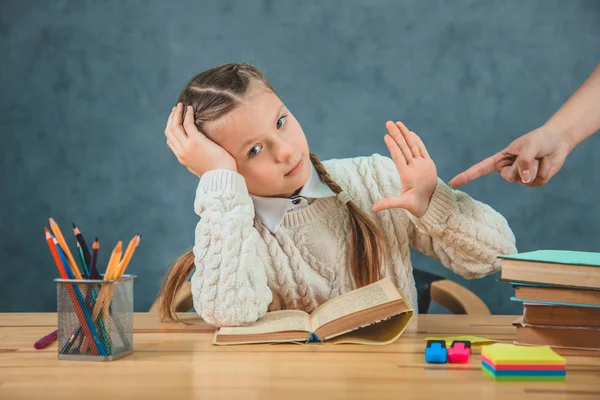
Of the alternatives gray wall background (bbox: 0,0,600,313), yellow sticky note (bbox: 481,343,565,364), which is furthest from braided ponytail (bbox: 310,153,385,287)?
gray wall background (bbox: 0,0,600,313)

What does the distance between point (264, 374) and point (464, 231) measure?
2.04ft

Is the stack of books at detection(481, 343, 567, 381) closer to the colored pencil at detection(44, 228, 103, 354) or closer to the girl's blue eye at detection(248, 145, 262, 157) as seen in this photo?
the colored pencil at detection(44, 228, 103, 354)

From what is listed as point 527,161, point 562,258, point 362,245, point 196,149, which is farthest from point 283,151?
point 562,258

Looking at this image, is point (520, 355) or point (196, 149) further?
point (196, 149)

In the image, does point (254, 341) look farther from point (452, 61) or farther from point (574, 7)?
point (574, 7)

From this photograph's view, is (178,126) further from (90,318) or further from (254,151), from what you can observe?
(90,318)

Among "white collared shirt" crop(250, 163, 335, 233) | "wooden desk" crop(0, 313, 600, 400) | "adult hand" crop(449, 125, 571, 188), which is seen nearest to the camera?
"wooden desk" crop(0, 313, 600, 400)

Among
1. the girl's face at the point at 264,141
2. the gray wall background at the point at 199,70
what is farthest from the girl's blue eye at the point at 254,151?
the gray wall background at the point at 199,70

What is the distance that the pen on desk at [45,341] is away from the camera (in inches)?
48.1

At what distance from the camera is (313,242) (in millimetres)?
1633

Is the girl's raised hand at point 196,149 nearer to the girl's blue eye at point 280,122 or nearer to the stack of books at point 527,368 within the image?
the girl's blue eye at point 280,122

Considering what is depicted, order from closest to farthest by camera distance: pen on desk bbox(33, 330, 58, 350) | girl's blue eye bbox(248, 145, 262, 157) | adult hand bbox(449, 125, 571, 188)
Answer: pen on desk bbox(33, 330, 58, 350), adult hand bbox(449, 125, 571, 188), girl's blue eye bbox(248, 145, 262, 157)

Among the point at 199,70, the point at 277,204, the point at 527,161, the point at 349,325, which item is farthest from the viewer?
the point at 199,70

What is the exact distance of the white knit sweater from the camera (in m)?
1.42
